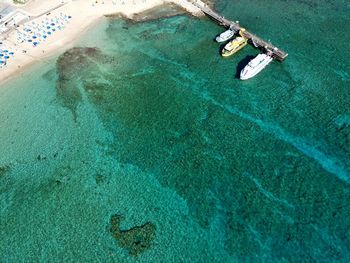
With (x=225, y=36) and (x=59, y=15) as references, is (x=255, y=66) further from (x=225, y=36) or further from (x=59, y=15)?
(x=59, y=15)

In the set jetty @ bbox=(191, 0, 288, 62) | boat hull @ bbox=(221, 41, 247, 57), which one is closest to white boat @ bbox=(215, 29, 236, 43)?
jetty @ bbox=(191, 0, 288, 62)

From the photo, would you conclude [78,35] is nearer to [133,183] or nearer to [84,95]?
[84,95]

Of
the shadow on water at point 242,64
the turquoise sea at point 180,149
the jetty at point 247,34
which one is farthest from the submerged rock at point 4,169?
the jetty at point 247,34

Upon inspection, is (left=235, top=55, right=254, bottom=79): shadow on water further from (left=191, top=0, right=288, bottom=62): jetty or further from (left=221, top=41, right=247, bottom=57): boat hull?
(left=191, top=0, right=288, bottom=62): jetty

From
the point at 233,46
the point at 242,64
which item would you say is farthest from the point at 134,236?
the point at 233,46

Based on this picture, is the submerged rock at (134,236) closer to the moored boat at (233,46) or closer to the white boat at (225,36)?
the moored boat at (233,46)

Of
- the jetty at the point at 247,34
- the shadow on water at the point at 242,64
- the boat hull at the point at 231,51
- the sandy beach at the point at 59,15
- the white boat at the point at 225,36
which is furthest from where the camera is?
the sandy beach at the point at 59,15
